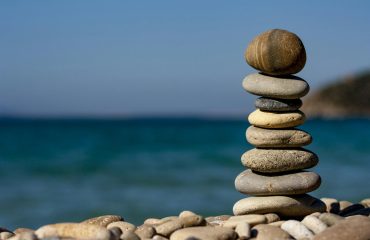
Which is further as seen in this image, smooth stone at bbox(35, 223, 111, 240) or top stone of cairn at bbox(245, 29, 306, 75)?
top stone of cairn at bbox(245, 29, 306, 75)

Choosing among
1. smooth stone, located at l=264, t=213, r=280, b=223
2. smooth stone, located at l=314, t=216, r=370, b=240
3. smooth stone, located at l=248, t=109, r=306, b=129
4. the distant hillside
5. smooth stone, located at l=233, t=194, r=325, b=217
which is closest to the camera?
smooth stone, located at l=314, t=216, r=370, b=240

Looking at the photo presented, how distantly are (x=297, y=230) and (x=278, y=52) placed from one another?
66.4 inches

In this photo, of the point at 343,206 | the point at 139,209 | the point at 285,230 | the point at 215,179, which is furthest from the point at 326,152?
the point at 285,230

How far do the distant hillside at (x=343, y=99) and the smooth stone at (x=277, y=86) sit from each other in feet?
275

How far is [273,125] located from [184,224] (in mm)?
1368

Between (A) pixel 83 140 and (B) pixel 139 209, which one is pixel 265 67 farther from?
(A) pixel 83 140

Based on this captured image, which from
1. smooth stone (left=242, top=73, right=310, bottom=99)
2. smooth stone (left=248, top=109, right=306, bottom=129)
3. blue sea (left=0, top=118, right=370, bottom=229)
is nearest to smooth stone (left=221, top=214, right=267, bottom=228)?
smooth stone (left=248, top=109, right=306, bottom=129)

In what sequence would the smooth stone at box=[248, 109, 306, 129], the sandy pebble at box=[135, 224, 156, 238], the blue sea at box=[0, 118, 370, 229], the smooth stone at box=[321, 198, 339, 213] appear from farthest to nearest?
the blue sea at box=[0, 118, 370, 229], the smooth stone at box=[321, 198, 339, 213], the smooth stone at box=[248, 109, 306, 129], the sandy pebble at box=[135, 224, 156, 238]

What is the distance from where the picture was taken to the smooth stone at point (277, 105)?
6.90 metres

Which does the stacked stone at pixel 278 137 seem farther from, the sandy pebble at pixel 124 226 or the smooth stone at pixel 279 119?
the sandy pebble at pixel 124 226

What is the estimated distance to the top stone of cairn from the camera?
6.75 metres

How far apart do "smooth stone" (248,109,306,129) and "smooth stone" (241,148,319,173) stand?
0.23 meters

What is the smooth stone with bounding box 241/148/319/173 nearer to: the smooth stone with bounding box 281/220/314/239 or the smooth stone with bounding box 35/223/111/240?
the smooth stone with bounding box 281/220/314/239

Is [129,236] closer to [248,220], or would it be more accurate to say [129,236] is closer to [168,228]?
[168,228]
